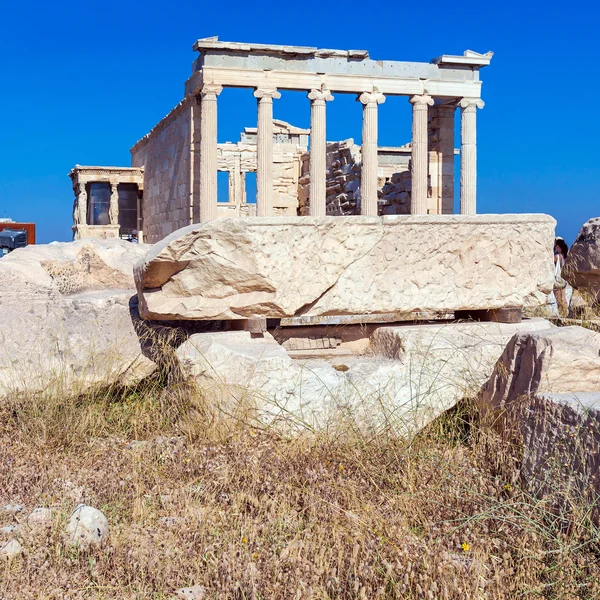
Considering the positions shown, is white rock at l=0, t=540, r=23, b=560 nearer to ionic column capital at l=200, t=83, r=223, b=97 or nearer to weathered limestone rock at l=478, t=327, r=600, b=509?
weathered limestone rock at l=478, t=327, r=600, b=509

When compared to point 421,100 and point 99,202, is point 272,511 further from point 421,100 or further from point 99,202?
point 99,202

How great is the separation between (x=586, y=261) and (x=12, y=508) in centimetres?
546

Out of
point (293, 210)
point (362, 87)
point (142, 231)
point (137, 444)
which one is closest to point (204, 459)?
point (137, 444)

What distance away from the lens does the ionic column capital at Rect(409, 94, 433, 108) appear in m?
21.6

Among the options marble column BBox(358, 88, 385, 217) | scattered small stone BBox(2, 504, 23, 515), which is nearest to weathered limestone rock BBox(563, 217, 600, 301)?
scattered small stone BBox(2, 504, 23, 515)

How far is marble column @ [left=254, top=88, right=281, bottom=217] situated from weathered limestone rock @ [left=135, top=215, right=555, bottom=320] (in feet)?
52.4

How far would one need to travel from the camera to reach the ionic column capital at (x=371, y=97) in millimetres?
21203

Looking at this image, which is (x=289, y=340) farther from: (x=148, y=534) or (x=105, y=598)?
(x=105, y=598)

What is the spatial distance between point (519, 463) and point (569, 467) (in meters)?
0.40

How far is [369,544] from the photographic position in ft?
8.97

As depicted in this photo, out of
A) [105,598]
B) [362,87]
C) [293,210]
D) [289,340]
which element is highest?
[362,87]

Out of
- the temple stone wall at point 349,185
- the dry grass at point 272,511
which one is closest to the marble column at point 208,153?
the temple stone wall at point 349,185

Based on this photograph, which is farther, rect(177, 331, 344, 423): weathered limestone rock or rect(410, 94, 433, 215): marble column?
rect(410, 94, 433, 215): marble column

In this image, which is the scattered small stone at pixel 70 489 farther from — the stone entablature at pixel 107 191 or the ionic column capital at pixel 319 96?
the stone entablature at pixel 107 191
